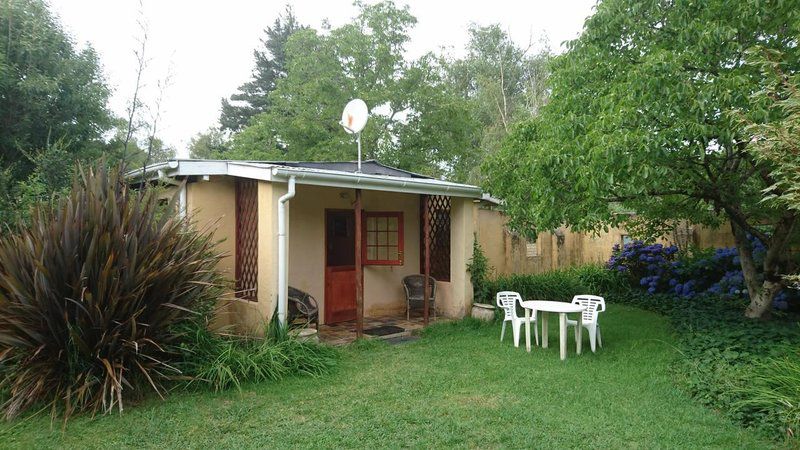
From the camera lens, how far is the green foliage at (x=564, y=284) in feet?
29.0

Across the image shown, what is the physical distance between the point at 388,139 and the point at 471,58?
9349 mm

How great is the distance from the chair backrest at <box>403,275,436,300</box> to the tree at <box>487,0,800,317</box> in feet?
6.59

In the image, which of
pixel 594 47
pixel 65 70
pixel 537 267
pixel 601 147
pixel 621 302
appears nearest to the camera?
pixel 601 147

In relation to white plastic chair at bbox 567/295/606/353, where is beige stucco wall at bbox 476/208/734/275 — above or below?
above

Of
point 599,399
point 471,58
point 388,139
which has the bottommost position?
point 599,399

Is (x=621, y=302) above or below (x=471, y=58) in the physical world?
below

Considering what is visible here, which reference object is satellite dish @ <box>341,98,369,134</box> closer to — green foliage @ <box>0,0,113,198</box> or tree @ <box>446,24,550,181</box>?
green foliage @ <box>0,0,113,198</box>

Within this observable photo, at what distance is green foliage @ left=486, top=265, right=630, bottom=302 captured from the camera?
348 inches

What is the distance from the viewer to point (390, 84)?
51.4ft

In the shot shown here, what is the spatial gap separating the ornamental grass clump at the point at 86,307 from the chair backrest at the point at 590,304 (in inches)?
185

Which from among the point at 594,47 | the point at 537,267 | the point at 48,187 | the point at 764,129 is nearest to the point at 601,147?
the point at 764,129

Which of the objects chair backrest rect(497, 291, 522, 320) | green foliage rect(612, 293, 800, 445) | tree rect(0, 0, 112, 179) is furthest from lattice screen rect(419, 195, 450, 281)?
tree rect(0, 0, 112, 179)

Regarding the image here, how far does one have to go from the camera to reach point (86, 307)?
13.1 feet

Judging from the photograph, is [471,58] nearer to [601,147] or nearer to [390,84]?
[390,84]
